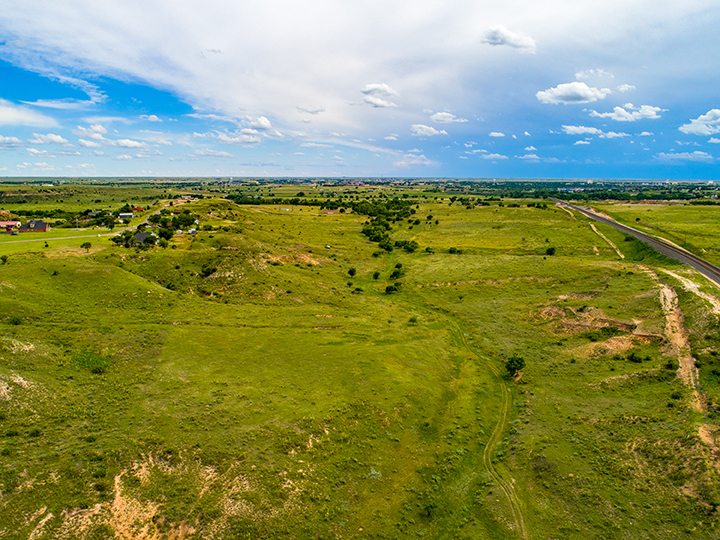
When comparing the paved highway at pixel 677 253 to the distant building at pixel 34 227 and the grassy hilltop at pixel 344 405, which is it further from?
the distant building at pixel 34 227

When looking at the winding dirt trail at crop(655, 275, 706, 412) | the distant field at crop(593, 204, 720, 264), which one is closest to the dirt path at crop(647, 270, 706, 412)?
the winding dirt trail at crop(655, 275, 706, 412)

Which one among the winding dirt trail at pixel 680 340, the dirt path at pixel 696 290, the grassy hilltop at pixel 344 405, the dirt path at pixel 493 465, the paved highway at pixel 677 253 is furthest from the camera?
the paved highway at pixel 677 253

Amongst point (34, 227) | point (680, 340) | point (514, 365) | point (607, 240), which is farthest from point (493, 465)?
point (34, 227)

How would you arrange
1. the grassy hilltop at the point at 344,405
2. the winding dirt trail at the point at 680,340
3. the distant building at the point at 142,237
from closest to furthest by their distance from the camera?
the grassy hilltop at the point at 344,405
the winding dirt trail at the point at 680,340
the distant building at the point at 142,237

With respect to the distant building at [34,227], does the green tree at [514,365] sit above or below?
below

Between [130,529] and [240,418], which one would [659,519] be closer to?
[240,418]

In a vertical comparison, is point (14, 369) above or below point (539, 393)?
above

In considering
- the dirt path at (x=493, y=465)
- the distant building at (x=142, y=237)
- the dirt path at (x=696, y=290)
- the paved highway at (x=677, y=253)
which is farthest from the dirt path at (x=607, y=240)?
the distant building at (x=142, y=237)

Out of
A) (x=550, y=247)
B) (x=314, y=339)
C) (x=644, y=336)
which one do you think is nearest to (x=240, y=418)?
(x=314, y=339)

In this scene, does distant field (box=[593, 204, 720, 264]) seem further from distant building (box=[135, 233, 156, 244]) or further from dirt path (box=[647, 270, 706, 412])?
distant building (box=[135, 233, 156, 244])
